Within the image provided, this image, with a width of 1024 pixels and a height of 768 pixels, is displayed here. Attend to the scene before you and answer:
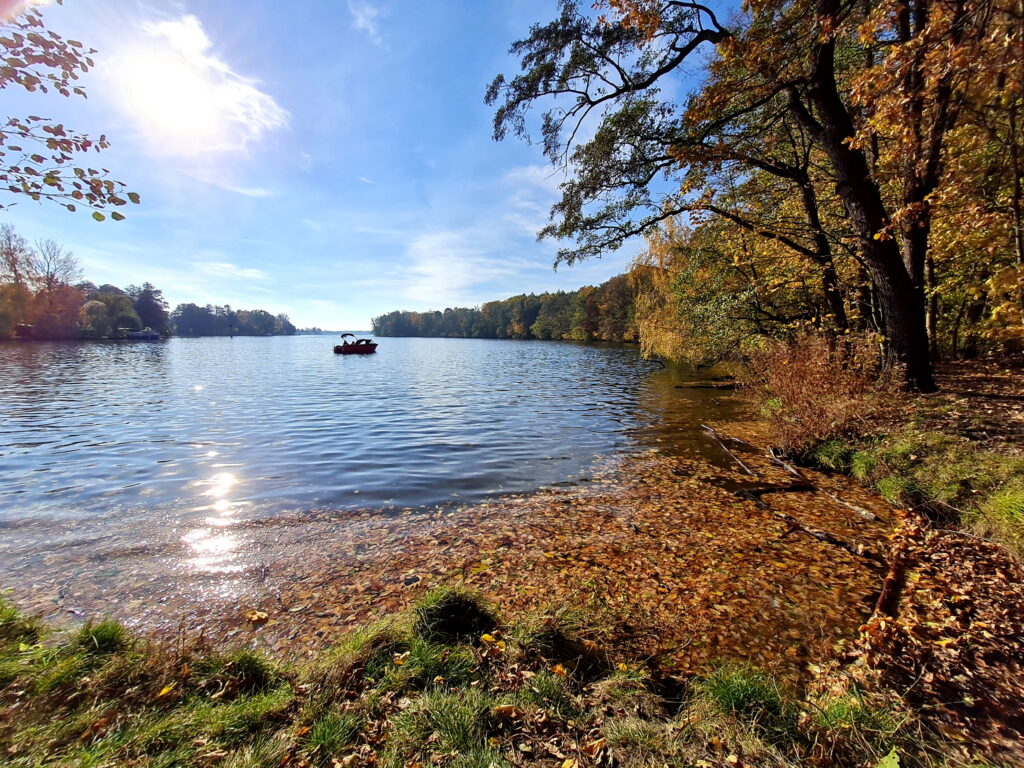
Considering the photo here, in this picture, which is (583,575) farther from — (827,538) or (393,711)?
(827,538)

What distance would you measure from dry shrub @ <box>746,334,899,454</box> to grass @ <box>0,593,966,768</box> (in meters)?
7.51

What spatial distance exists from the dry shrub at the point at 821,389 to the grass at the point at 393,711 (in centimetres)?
751

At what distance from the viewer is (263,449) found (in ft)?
37.3

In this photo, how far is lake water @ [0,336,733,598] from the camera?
22.7 ft

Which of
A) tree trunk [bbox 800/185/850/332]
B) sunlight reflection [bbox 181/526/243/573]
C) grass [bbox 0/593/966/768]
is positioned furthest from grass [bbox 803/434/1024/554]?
sunlight reflection [bbox 181/526/243/573]

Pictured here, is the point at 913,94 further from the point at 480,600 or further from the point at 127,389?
the point at 127,389

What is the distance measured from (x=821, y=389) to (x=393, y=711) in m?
9.94

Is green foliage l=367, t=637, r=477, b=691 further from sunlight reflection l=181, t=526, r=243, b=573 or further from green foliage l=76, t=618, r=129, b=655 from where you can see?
sunlight reflection l=181, t=526, r=243, b=573

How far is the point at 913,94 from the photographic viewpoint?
5.98 metres

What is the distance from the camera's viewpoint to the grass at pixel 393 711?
235cm

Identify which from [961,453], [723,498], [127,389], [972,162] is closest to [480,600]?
[723,498]

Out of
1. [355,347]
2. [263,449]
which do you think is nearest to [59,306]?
[355,347]

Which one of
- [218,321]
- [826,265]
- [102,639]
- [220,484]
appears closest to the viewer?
[102,639]

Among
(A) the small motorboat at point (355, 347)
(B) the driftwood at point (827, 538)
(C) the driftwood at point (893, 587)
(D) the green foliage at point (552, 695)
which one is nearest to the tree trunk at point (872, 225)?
(B) the driftwood at point (827, 538)
